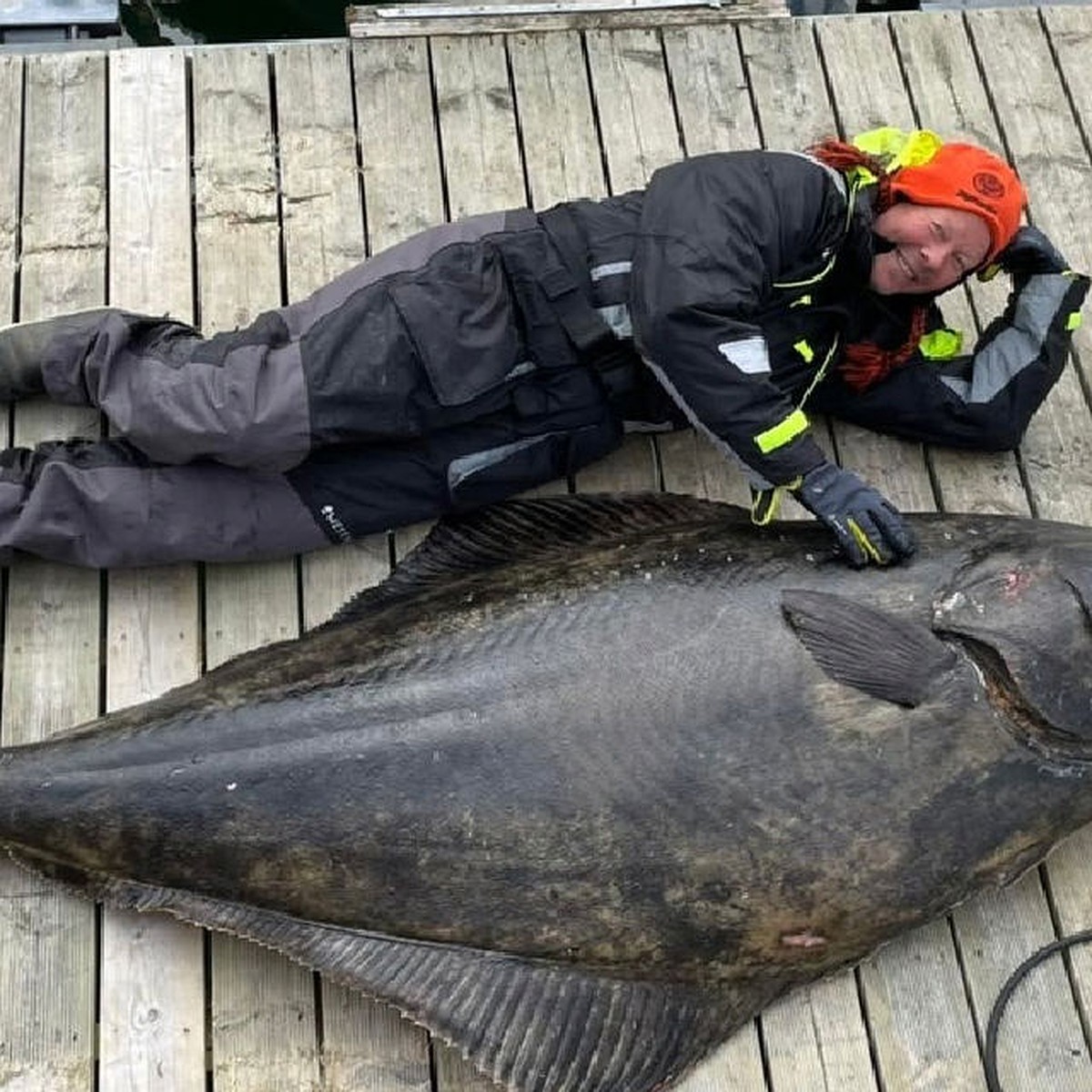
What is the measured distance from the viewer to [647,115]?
16.6 feet

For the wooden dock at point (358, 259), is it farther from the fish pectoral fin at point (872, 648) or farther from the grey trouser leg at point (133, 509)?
the fish pectoral fin at point (872, 648)

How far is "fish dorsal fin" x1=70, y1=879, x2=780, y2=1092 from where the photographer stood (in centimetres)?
345

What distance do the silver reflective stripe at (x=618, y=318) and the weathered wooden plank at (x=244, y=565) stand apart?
3.50 feet

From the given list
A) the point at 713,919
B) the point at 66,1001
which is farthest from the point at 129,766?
the point at 713,919

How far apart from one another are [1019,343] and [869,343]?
460mm

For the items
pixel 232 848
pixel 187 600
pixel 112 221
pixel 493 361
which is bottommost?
pixel 232 848

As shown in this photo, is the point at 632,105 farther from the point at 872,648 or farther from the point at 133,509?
the point at 872,648

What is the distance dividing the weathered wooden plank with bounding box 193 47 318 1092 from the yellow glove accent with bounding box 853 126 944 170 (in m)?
1.72

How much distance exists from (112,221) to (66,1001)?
2249 millimetres

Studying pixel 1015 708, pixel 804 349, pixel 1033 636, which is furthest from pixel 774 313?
pixel 1015 708

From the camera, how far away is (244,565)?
166 inches

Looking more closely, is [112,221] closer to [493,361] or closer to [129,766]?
[493,361]

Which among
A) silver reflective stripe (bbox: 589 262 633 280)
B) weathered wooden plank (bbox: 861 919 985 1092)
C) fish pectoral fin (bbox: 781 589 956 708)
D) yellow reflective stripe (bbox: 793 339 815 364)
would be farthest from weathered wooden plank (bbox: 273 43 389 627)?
weathered wooden plank (bbox: 861 919 985 1092)

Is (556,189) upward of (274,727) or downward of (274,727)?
upward
